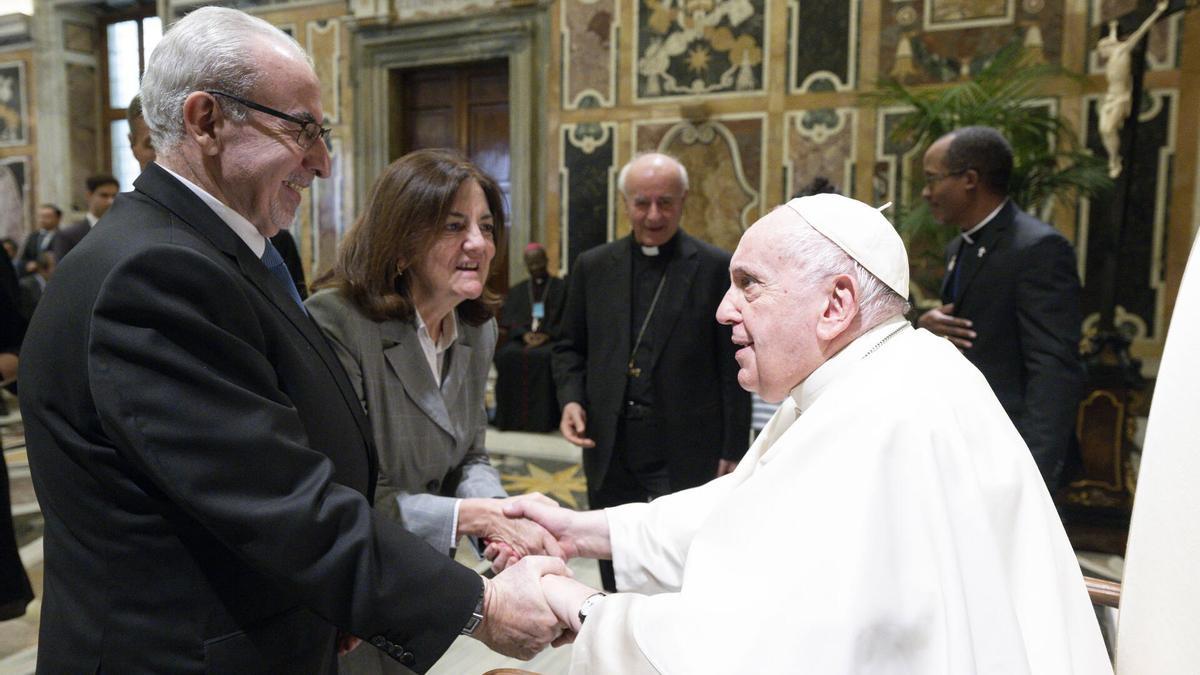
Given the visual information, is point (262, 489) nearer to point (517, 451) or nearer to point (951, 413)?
point (951, 413)

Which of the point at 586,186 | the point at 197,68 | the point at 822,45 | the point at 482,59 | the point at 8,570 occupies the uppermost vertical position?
the point at 482,59

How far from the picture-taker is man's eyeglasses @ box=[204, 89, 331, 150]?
1394mm

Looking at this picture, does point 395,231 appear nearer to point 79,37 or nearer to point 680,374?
point 680,374

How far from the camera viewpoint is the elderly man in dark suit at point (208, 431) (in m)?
1.18

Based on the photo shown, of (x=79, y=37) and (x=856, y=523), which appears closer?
(x=856, y=523)

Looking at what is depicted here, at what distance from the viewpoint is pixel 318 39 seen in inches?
383

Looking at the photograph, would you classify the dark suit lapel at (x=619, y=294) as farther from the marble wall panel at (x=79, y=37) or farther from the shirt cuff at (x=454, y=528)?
the marble wall panel at (x=79, y=37)

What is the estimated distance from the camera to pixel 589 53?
8406 millimetres

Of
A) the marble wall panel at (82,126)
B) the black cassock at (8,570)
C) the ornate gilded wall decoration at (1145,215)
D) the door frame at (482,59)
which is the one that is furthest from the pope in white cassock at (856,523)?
the marble wall panel at (82,126)

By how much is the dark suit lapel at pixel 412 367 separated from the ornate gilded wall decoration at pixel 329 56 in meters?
8.35

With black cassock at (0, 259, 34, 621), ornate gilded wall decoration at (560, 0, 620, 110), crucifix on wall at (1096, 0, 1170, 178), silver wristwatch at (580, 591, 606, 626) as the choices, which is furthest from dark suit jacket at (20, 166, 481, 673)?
ornate gilded wall decoration at (560, 0, 620, 110)

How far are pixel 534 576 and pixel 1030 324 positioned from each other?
2192 mm

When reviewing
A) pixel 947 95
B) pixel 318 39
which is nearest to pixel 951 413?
pixel 947 95

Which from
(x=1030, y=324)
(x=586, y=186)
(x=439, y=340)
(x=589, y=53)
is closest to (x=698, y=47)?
(x=589, y=53)
